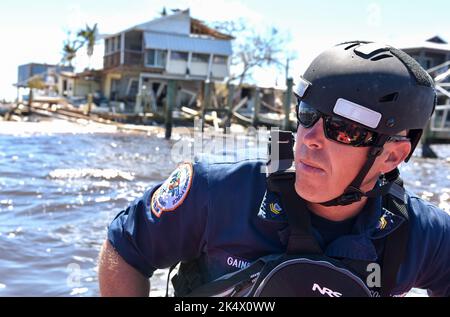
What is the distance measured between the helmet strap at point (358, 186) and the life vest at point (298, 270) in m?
0.12

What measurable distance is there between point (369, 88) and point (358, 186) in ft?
1.17

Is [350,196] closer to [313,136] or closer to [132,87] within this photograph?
[313,136]

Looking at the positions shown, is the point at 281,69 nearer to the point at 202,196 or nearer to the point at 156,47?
the point at 156,47

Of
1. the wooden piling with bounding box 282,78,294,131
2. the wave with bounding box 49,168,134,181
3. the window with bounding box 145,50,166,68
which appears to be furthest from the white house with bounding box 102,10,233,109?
the wave with bounding box 49,168,134,181

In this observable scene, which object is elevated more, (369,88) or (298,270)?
(369,88)

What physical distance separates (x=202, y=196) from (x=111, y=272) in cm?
46

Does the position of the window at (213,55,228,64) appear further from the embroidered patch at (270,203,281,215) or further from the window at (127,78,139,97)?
the embroidered patch at (270,203,281,215)

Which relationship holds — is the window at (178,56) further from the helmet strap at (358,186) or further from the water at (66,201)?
the helmet strap at (358,186)

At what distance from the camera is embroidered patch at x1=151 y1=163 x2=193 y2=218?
75.9 inches

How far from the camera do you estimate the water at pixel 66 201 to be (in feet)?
14.9

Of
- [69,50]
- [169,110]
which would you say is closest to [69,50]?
[69,50]

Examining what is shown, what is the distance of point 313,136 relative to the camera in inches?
76.4

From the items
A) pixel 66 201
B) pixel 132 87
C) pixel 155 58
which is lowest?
pixel 66 201

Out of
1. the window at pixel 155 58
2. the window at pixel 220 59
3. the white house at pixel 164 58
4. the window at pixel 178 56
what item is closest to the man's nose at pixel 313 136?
the white house at pixel 164 58
